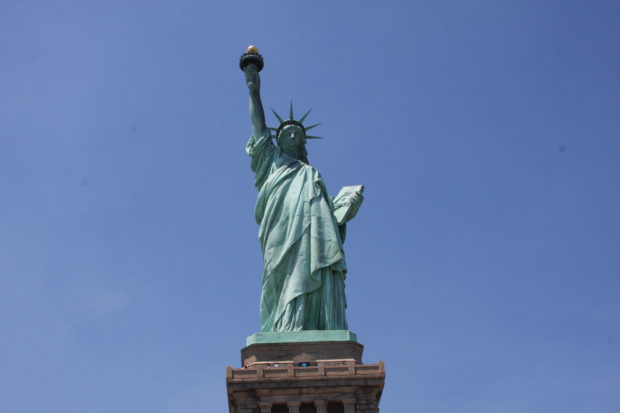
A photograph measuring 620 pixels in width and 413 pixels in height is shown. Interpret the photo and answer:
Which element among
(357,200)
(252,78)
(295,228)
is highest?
(252,78)

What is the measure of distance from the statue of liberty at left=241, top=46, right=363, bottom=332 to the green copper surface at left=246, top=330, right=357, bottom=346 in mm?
524

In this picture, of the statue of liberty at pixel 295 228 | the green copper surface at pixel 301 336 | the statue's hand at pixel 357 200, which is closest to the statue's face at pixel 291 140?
the statue of liberty at pixel 295 228

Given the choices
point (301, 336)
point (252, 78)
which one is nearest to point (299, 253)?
point (301, 336)

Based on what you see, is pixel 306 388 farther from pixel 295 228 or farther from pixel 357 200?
pixel 357 200

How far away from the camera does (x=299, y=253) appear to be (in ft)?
87.8

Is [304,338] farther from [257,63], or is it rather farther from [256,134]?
[257,63]

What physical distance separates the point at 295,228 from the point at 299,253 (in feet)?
2.72

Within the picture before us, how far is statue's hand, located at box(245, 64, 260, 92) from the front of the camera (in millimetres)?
30141

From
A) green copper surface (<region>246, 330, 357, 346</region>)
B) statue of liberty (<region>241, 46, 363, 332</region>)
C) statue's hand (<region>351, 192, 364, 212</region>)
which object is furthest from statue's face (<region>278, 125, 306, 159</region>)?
green copper surface (<region>246, 330, 357, 346</region>)

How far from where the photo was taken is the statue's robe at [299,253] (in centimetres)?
2592

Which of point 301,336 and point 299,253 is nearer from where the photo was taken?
point 301,336

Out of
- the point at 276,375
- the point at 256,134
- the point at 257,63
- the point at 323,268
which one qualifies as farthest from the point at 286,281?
the point at 257,63

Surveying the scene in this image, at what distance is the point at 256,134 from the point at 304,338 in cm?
788

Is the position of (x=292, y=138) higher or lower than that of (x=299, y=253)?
higher
